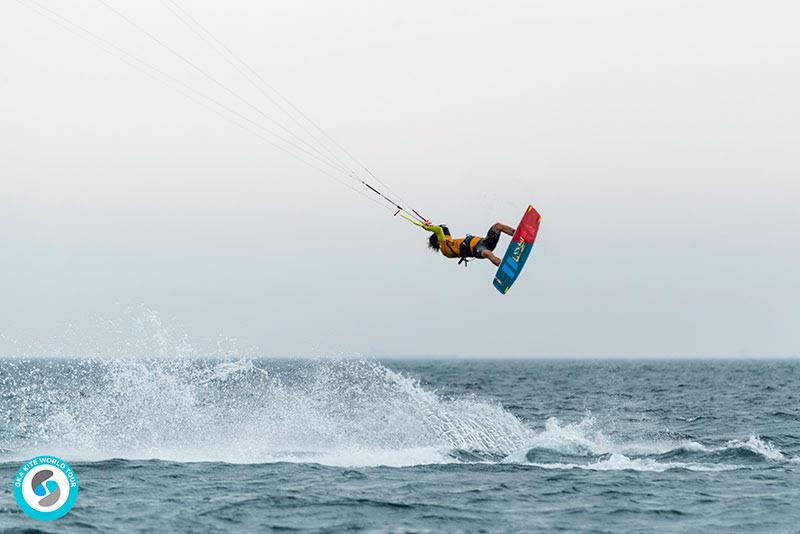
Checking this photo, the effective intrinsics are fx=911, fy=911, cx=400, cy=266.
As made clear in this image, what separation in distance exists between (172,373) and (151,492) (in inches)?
402

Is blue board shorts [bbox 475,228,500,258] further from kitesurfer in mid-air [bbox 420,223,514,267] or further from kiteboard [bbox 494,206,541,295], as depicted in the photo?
kiteboard [bbox 494,206,541,295]

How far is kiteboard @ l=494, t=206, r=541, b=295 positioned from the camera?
66.9 feet

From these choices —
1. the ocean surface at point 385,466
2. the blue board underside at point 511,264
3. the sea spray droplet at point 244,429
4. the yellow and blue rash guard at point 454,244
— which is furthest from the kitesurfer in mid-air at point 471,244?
the sea spray droplet at point 244,429

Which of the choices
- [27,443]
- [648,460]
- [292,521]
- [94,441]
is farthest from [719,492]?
[27,443]

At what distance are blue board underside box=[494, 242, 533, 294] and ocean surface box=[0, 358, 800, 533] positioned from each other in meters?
4.28

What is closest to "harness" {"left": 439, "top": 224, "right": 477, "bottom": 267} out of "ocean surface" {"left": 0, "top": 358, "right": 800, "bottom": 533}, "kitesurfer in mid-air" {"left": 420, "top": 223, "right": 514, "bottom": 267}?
"kitesurfer in mid-air" {"left": 420, "top": 223, "right": 514, "bottom": 267}

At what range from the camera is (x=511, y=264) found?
20438 mm

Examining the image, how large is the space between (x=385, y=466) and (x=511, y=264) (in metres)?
5.55

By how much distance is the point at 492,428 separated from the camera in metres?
26.4

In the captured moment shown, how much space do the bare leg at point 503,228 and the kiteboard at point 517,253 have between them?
421 millimetres

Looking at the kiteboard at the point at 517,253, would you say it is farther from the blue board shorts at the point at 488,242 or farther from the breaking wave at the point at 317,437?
the breaking wave at the point at 317,437

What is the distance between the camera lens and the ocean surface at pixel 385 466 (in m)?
15.5

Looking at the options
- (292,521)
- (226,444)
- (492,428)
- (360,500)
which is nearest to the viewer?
(292,521)

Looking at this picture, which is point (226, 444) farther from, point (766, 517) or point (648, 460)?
point (766, 517)
